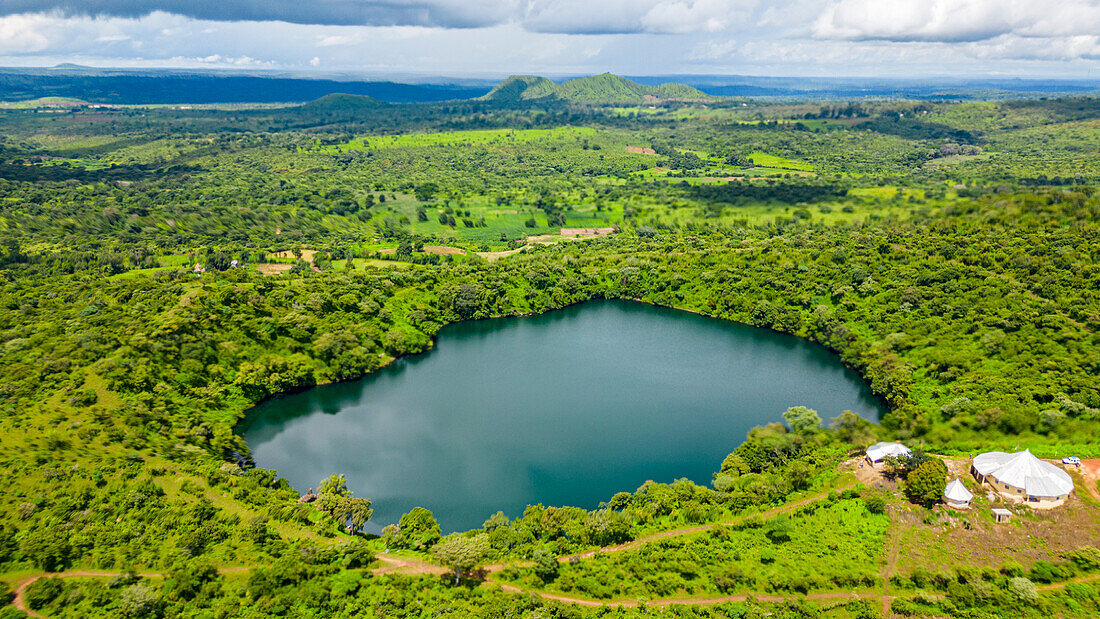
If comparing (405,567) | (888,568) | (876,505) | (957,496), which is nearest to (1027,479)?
(957,496)

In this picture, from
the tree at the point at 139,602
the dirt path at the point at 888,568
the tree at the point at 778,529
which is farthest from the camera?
the tree at the point at 778,529

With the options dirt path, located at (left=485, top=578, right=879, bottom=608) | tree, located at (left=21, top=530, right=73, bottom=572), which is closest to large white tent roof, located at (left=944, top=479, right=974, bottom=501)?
dirt path, located at (left=485, top=578, right=879, bottom=608)

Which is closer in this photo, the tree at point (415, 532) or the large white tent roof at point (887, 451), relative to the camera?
the tree at point (415, 532)

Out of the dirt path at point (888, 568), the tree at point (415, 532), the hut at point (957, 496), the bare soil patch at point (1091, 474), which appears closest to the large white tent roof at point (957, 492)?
the hut at point (957, 496)

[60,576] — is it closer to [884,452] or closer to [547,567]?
[547,567]

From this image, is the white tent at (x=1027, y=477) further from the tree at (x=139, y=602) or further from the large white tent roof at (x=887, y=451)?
the tree at (x=139, y=602)

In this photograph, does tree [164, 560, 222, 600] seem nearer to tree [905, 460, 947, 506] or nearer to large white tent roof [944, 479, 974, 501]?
tree [905, 460, 947, 506]

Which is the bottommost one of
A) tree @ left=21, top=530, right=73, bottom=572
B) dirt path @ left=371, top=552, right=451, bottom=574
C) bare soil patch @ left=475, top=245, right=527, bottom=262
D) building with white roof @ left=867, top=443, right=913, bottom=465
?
dirt path @ left=371, top=552, right=451, bottom=574
